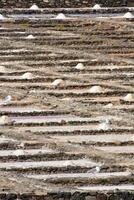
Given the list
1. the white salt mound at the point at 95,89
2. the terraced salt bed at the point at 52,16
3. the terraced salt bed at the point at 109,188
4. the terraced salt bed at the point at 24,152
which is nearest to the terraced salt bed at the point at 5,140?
the terraced salt bed at the point at 24,152

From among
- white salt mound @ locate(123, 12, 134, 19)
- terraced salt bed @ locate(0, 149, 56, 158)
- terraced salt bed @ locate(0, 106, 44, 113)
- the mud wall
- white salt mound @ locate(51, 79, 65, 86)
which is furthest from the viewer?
the mud wall

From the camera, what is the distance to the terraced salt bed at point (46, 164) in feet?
22.3

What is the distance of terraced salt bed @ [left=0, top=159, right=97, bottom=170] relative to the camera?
22.3 feet

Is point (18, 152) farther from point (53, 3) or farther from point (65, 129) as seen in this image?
point (53, 3)

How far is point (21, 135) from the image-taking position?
7.56 meters

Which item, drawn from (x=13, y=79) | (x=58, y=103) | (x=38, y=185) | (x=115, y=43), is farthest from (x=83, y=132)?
(x=115, y=43)

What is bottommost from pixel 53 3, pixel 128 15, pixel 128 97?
pixel 53 3

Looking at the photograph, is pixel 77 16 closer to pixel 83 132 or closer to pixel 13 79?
pixel 13 79

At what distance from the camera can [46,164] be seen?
6859mm

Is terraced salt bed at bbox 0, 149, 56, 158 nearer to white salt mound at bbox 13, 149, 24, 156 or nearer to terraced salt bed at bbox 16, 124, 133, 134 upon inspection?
white salt mound at bbox 13, 149, 24, 156

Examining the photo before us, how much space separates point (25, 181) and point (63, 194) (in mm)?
434

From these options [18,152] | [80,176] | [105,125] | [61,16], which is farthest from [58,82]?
[61,16]

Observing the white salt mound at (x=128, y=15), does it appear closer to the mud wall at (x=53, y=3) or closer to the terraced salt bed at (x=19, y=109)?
the mud wall at (x=53, y=3)

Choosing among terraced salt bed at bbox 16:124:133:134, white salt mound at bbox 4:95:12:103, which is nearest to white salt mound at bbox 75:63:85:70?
white salt mound at bbox 4:95:12:103
